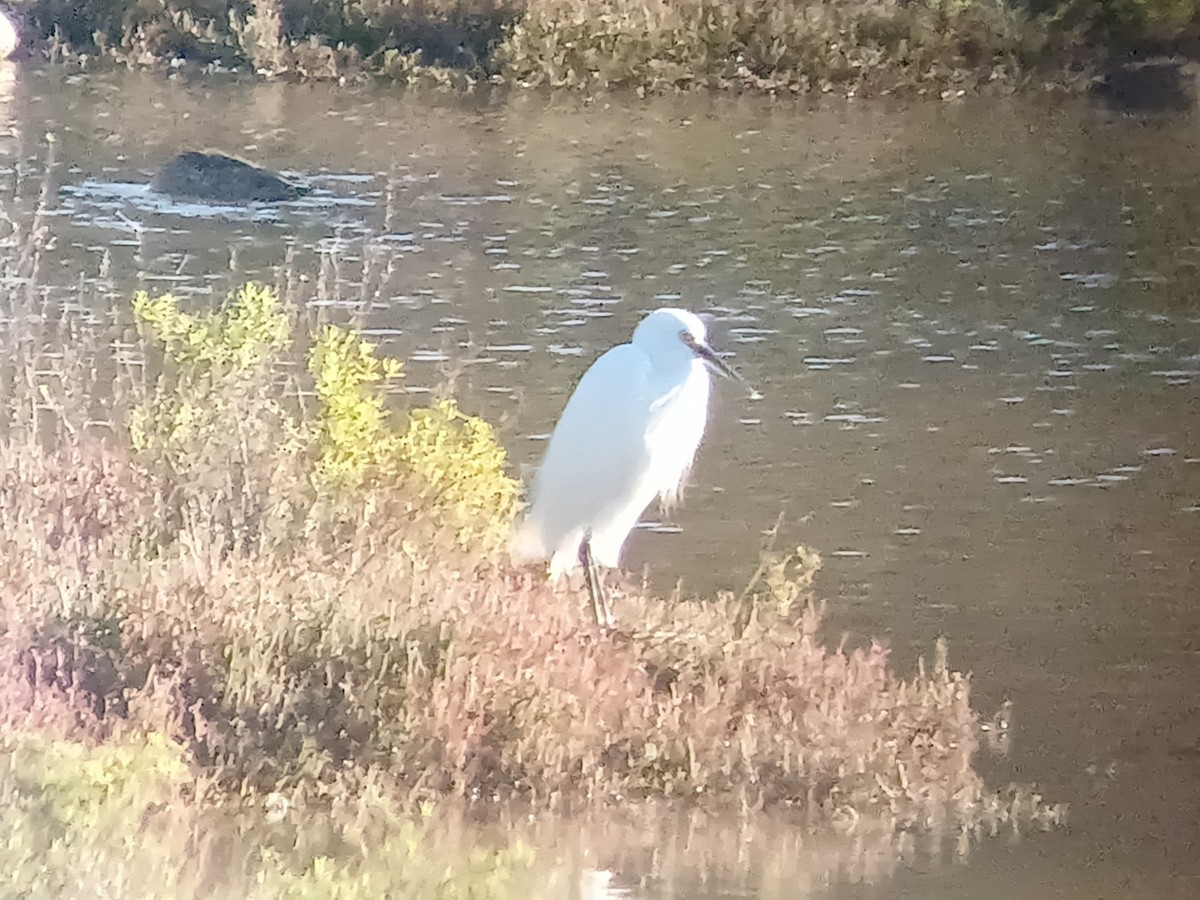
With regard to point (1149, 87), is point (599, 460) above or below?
below

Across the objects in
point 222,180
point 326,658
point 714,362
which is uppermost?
point 222,180

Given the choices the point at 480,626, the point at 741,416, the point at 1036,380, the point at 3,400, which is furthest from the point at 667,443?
the point at 3,400

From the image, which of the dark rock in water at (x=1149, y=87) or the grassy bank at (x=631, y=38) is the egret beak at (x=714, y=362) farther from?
the dark rock in water at (x=1149, y=87)

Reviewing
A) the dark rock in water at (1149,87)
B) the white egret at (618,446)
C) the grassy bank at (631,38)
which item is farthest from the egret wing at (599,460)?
the dark rock in water at (1149,87)

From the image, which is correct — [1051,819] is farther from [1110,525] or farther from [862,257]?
[862,257]

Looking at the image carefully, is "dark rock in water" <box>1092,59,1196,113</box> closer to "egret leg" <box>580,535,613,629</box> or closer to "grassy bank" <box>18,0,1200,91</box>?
"grassy bank" <box>18,0,1200,91</box>

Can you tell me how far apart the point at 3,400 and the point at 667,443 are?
0.70 m

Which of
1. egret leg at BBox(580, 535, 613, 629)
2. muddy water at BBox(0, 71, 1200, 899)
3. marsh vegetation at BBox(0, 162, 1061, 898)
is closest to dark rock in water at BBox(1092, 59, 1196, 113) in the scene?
muddy water at BBox(0, 71, 1200, 899)

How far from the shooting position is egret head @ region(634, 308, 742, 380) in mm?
1935

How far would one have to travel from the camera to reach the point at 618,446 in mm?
1923

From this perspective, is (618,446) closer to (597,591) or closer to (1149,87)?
(597,591)

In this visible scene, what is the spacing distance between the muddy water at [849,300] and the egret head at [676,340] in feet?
0.07

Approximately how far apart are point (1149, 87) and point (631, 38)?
571mm

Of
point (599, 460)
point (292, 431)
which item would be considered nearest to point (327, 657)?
point (292, 431)
